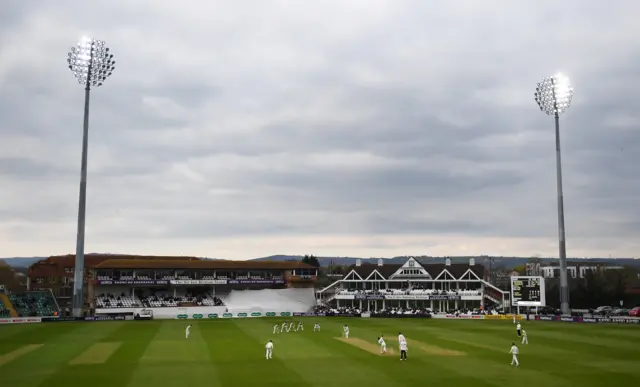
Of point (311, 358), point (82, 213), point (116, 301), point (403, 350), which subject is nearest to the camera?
point (403, 350)

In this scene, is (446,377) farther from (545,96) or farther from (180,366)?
(545,96)

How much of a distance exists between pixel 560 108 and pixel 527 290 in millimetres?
21037

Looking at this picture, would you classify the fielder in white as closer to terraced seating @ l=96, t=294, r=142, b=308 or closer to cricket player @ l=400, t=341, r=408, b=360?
cricket player @ l=400, t=341, r=408, b=360

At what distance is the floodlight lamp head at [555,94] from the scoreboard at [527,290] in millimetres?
19164

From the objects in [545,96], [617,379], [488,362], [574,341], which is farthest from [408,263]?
[617,379]

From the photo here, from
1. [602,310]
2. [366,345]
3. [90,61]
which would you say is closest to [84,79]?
[90,61]

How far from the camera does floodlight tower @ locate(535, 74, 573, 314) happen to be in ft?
213

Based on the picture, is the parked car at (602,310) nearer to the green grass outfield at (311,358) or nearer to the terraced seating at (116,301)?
the green grass outfield at (311,358)

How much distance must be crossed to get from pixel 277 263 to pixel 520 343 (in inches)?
2172

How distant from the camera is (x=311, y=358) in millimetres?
31891

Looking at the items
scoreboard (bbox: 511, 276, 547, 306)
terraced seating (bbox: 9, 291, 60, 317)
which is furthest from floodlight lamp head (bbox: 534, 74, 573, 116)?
terraced seating (bbox: 9, 291, 60, 317)

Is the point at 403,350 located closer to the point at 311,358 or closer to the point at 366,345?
the point at 311,358

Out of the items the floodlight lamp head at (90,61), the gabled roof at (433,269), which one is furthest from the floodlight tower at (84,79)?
the gabled roof at (433,269)

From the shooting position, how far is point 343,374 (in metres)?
26.3
